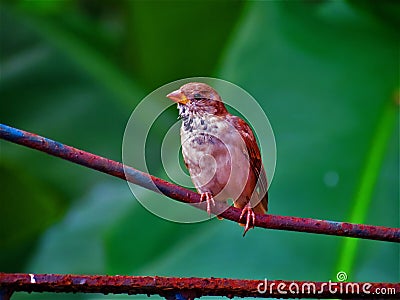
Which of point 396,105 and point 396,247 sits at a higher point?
point 396,105

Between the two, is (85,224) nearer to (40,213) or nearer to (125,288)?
(40,213)

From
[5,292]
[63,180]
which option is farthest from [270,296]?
[63,180]

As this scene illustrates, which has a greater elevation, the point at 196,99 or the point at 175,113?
the point at 175,113

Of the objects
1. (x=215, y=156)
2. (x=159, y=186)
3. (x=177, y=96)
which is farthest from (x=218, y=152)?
(x=159, y=186)

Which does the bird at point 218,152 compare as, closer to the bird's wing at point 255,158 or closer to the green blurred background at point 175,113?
the bird's wing at point 255,158

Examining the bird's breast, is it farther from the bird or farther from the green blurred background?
the green blurred background

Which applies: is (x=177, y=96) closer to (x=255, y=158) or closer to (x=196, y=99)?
(x=196, y=99)
